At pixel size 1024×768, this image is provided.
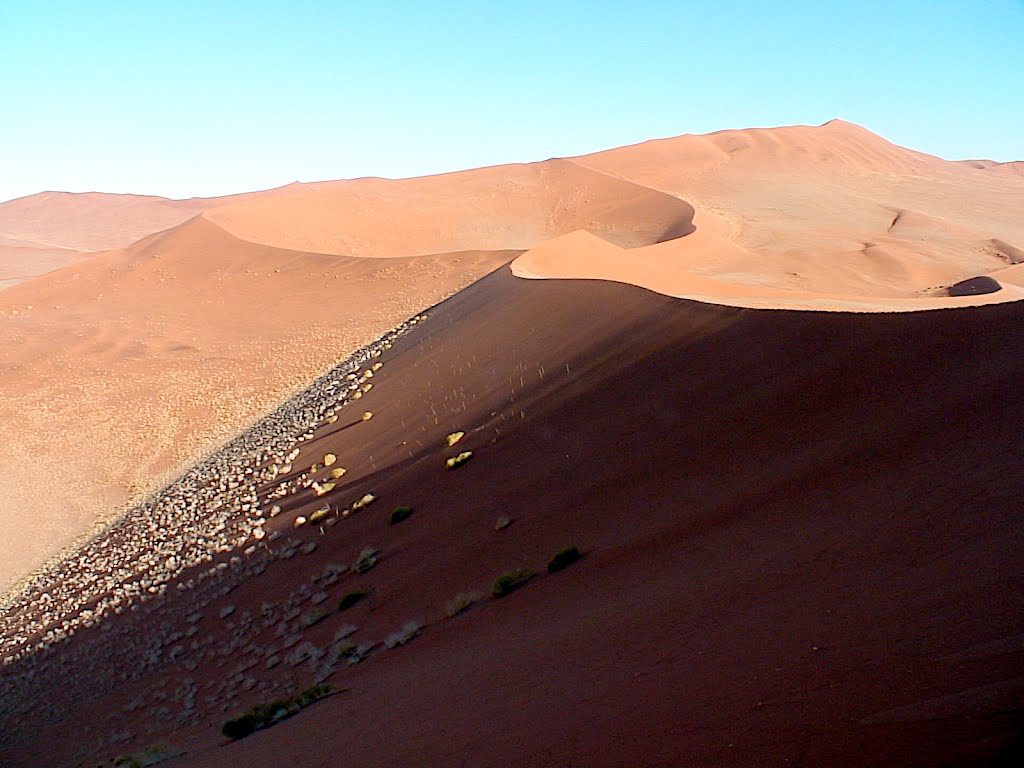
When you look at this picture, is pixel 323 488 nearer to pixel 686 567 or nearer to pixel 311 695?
pixel 311 695

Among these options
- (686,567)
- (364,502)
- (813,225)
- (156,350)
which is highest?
(156,350)

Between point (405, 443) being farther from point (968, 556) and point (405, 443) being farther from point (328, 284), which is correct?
point (328, 284)

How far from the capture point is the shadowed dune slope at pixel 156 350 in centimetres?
2261

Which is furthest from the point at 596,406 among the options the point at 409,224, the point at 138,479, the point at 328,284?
the point at 409,224

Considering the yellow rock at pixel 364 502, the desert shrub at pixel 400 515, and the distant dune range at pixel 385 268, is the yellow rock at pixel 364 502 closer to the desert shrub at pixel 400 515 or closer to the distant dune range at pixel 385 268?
the desert shrub at pixel 400 515

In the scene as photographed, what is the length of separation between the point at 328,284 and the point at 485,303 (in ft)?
70.8

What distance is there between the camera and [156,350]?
36.0 metres

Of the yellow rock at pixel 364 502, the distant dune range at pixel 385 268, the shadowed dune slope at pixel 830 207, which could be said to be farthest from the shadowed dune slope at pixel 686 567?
the shadowed dune slope at pixel 830 207

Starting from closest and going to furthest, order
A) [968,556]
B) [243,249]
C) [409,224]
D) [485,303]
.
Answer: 1. [968,556]
2. [485,303]
3. [243,249]
4. [409,224]

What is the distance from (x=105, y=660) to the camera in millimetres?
12883

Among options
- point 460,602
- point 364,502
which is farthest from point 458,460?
point 460,602

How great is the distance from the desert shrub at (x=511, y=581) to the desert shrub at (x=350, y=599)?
2468mm

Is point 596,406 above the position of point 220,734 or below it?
above

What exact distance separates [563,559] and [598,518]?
1.22 meters
